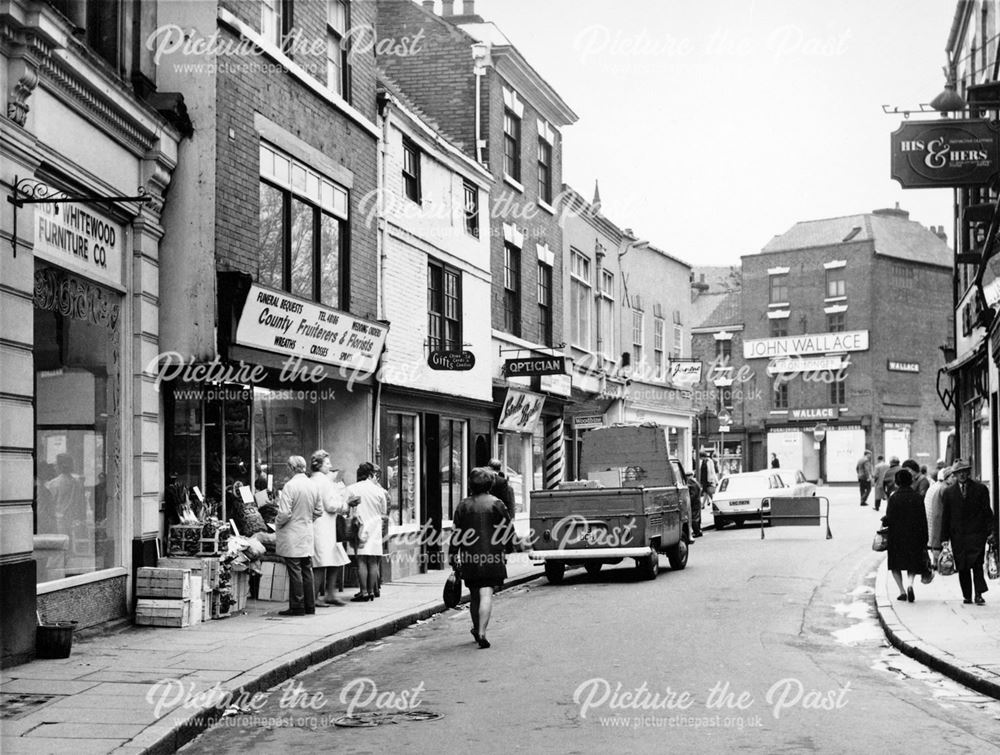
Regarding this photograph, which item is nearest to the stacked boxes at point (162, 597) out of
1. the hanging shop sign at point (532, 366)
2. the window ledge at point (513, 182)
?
the hanging shop sign at point (532, 366)

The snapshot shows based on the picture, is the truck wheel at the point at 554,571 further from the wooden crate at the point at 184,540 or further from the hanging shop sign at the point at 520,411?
the wooden crate at the point at 184,540

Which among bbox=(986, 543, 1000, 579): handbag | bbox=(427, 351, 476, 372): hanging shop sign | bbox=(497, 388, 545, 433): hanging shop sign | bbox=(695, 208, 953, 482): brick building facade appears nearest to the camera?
bbox=(986, 543, 1000, 579): handbag

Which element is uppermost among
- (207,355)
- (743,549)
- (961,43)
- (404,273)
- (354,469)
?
(961,43)

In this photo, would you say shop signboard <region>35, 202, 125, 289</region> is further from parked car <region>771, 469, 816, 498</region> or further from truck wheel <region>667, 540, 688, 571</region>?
parked car <region>771, 469, 816, 498</region>

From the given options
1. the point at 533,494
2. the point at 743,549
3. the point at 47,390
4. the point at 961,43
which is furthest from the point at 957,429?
the point at 47,390

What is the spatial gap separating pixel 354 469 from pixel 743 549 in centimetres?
992

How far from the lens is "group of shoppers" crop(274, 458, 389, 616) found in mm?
14367

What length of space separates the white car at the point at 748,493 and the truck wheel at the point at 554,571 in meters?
13.2

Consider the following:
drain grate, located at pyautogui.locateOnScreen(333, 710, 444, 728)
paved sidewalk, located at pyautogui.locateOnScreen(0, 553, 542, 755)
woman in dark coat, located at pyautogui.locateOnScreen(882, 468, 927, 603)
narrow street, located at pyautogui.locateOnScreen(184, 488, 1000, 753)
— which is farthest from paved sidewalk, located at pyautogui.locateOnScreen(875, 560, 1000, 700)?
paved sidewalk, located at pyautogui.locateOnScreen(0, 553, 542, 755)

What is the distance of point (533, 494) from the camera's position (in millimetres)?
18484

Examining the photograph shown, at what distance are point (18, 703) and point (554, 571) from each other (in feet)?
36.2

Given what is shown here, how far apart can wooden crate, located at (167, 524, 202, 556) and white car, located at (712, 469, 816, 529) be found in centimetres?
1989

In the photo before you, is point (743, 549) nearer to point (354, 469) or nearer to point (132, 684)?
point (354, 469)

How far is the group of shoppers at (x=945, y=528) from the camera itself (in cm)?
1492
